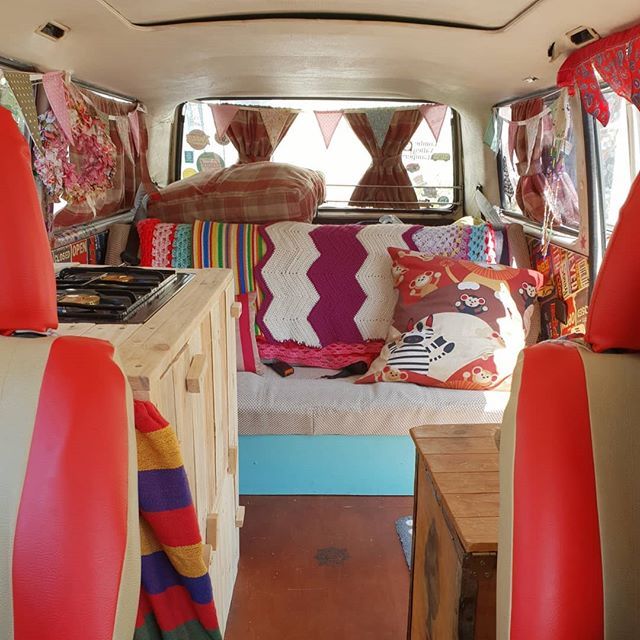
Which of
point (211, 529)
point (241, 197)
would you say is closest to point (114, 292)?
point (211, 529)

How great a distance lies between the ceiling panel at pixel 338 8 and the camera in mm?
2006

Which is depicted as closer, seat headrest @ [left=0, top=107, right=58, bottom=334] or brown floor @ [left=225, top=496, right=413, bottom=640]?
seat headrest @ [left=0, top=107, right=58, bottom=334]

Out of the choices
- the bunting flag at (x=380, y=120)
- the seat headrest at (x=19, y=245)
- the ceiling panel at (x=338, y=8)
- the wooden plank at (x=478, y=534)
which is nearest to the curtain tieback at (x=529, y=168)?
the ceiling panel at (x=338, y=8)

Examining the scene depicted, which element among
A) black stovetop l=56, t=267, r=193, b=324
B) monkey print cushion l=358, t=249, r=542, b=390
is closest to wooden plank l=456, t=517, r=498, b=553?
black stovetop l=56, t=267, r=193, b=324

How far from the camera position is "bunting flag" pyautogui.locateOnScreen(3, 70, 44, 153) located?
1962mm

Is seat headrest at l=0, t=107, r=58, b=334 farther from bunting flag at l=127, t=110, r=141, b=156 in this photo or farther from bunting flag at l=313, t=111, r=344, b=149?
bunting flag at l=313, t=111, r=344, b=149

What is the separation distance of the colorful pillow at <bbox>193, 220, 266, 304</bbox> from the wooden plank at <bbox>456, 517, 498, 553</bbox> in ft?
6.04

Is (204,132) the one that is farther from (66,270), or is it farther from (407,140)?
(66,270)

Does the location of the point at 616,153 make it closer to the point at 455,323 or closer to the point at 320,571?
the point at 455,323

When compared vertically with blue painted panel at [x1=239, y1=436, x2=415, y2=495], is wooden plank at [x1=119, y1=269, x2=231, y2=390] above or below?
above

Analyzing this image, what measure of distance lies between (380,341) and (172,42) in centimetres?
140

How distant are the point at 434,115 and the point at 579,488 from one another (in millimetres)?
3223

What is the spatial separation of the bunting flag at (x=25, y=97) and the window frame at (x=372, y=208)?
1760 mm

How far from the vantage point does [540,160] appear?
9.50 ft
